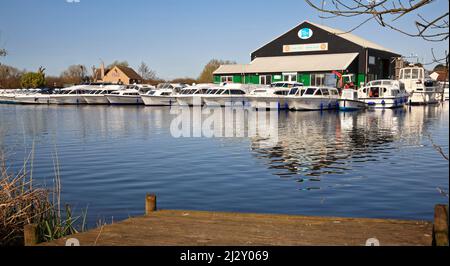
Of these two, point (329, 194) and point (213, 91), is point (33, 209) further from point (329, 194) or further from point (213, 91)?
point (213, 91)

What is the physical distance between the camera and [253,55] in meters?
72.2

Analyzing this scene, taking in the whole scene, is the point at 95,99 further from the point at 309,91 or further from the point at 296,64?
the point at 309,91

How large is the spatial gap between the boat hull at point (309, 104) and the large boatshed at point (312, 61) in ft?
55.6

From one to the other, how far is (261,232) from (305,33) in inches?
2503

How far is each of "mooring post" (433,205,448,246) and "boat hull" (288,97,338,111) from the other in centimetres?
3648

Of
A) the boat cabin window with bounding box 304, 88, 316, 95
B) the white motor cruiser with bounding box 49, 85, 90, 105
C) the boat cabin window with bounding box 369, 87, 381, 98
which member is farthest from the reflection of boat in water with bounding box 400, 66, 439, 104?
the white motor cruiser with bounding box 49, 85, 90, 105

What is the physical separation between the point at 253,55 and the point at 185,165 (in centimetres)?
5839

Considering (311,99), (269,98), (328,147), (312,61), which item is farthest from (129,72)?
(328,147)

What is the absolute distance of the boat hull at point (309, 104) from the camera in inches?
1654

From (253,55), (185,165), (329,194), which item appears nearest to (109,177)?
(185,165)

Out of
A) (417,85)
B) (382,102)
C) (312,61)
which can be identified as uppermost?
(312,61)

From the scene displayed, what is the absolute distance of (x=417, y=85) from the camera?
2175 inches

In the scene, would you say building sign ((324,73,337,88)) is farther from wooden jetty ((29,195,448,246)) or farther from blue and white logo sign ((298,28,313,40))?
wooden jetty ((29,195,448,246))

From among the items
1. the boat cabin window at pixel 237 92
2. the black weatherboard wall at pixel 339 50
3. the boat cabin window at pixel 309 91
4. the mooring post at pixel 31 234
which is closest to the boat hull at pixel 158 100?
the boat cabin window at pixel 237 92
